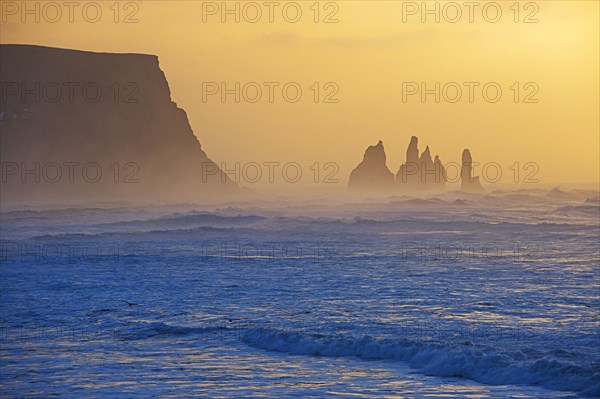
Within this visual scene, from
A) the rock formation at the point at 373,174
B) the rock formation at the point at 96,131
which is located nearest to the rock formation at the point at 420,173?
the rock formation at the point at 373,174

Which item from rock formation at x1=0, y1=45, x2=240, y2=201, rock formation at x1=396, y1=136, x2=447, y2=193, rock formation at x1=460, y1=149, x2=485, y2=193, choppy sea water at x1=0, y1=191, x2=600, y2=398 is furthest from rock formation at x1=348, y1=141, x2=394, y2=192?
choppy sea water at x1=0, y1=191, x2=600, y2=398

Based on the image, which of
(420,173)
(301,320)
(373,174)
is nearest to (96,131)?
(373,174)

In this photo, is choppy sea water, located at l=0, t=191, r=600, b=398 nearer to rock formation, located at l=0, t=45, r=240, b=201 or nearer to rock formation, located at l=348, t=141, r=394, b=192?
rock formation, located at l=0, t=45, r=240, b=201

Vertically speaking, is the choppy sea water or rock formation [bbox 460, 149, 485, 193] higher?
rock formation [bbox 460, 149, 485, 193]

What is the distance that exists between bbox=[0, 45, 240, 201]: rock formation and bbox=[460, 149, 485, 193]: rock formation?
133 feet

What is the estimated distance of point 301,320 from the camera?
18.9 m

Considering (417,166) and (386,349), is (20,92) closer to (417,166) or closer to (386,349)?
(417,166)

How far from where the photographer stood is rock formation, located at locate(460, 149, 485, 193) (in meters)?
138

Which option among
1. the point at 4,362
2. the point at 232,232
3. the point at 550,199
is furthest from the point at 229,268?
the point at 550,199

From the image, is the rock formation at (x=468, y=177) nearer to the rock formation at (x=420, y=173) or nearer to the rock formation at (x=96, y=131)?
the rock formation at (x=420, y=173)

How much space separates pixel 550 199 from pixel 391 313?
8485 cm

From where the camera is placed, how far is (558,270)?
29578mm

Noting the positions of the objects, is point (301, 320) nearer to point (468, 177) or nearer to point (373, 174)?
point (468, 177)

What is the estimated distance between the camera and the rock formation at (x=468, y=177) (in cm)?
13850
